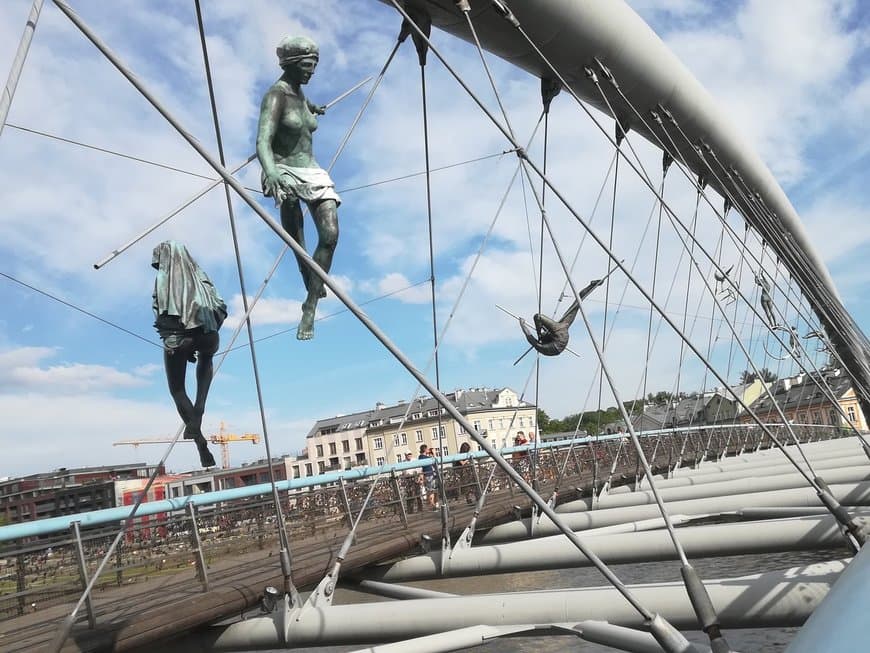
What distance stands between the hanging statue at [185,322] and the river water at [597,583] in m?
3.42

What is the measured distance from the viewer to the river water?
7082 mm

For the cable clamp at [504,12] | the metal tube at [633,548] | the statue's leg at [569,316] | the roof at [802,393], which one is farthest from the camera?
the roof at [802,393]

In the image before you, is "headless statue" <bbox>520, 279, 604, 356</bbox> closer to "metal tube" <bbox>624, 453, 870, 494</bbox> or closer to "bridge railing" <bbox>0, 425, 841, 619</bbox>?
"bridge railing" <bbox>0, 425, 841, 619</bbox>

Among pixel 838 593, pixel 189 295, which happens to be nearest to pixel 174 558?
pixel 189 295

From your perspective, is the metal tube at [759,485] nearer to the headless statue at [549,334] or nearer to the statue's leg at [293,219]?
the headless statue at [549,334]

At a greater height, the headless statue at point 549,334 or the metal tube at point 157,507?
the headless statue at point 549,334

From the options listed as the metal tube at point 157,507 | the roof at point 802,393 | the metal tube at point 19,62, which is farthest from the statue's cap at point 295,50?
the roof at point 802,393

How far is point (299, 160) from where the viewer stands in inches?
182

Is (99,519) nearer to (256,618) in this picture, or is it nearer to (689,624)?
(256,618)

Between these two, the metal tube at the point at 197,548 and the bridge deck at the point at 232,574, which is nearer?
the bridge deck at the point at 232,574

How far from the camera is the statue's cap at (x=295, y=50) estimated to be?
4602 mm

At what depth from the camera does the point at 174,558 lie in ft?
20.7

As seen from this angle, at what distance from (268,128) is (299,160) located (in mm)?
290

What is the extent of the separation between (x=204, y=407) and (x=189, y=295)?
72 centimetres
